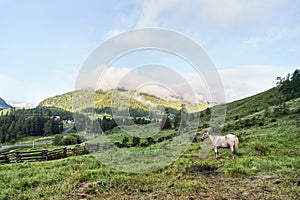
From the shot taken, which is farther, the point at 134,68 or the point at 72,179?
the point at 134,68

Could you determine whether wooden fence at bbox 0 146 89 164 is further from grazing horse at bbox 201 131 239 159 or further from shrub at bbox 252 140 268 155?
shrub at bbox 252 140 268 155

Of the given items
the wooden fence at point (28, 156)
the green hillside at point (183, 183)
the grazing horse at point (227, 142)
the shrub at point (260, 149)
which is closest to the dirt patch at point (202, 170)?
the green hillside at point (183, 183)

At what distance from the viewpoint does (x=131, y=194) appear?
8.98 metres

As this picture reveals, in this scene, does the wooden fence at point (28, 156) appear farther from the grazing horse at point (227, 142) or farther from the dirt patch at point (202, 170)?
the dirt patch at point (202, 170)

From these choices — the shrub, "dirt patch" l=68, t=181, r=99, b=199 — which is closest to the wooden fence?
"dirt patch" l=68, t=181, r=99, b=199

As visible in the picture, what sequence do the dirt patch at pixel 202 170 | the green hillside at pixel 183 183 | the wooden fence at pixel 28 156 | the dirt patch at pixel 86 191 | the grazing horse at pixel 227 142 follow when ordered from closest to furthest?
the green hillside at pixel 183 183
the dirt patch at pixel 86 191
the dirt patch at pixel 202 170
the grazing horse at pixel 227 142
the wooden fence at pixel 28 156

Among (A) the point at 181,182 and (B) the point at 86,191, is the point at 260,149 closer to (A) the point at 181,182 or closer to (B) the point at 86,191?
(A) the point at 181,182

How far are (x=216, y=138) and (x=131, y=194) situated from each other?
27.3 ft

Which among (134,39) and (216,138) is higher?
(134,39)

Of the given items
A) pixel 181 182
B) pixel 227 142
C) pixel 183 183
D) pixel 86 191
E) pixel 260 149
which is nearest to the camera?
pixel 86 191

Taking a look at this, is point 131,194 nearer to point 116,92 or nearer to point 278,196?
point 278,196

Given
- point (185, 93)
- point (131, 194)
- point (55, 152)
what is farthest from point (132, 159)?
point (55, 152)

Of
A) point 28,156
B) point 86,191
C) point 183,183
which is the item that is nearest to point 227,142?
point 183,183

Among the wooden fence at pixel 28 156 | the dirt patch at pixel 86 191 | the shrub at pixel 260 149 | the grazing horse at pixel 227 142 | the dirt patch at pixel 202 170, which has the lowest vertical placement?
the wooden fence at pixel 28 156
